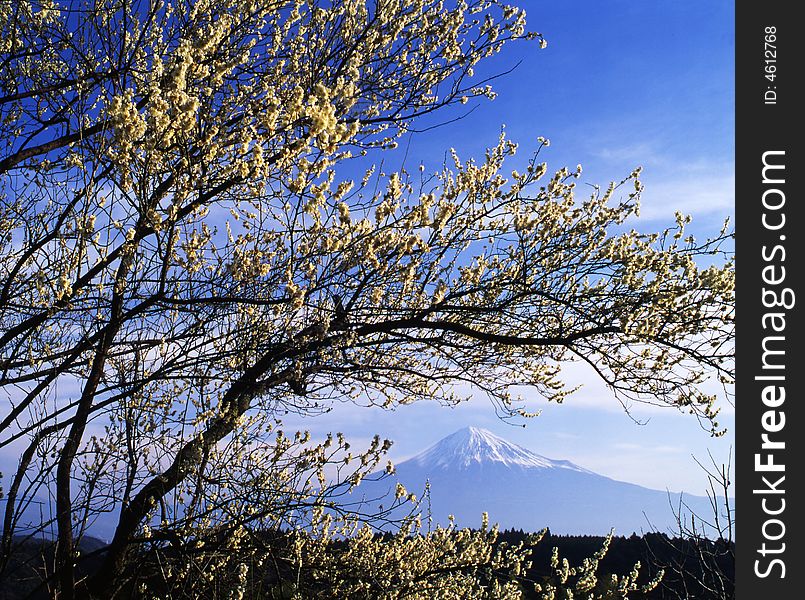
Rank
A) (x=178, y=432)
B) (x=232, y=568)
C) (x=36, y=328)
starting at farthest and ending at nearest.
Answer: (x=232, y=568), (x=36, y=328), (x=178, y=432)

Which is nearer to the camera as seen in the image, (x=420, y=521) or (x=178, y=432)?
(x=178, y=432)

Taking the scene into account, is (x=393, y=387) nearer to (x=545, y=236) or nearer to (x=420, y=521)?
(x=420, y=521)

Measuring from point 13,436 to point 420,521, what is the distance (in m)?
3.29

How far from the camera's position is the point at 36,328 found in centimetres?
463

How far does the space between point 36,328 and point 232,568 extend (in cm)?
256
